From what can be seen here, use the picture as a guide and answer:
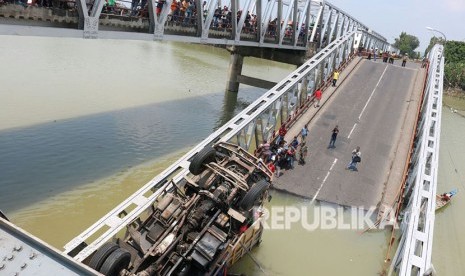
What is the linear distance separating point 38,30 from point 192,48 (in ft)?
173

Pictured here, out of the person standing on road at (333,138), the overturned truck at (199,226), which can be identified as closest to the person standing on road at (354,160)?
the person standing on road at (333,138)

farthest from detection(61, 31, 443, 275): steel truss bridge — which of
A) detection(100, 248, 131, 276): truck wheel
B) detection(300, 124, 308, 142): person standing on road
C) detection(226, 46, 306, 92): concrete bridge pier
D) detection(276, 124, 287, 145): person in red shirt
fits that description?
detection(226, 46, 306, 92): concrete bridge pier

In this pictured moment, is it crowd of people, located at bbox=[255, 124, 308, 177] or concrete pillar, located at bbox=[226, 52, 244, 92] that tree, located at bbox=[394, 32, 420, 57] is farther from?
crowd of people, located at bbox=[255, 124, 308, 177]

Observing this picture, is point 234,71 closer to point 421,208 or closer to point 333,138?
point 333,138

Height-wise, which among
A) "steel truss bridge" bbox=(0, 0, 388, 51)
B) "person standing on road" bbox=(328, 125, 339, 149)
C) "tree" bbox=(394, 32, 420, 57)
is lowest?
"person standing on road" bbox=(328, 125, 339, 149)

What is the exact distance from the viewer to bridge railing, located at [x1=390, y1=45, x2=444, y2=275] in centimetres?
1095

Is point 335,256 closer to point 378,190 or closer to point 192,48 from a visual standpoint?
point 378,190

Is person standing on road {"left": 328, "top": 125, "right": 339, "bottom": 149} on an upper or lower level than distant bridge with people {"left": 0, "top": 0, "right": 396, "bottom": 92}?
lower

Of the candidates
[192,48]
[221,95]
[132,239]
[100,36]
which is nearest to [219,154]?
[132,239]

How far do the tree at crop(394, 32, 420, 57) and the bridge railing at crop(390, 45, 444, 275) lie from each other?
4849 inches

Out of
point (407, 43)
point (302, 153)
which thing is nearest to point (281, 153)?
point (302, 153)

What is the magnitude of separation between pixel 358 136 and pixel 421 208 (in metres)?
7.95

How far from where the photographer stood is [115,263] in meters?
8.19

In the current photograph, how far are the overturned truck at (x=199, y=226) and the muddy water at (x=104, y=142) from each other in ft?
8.17
